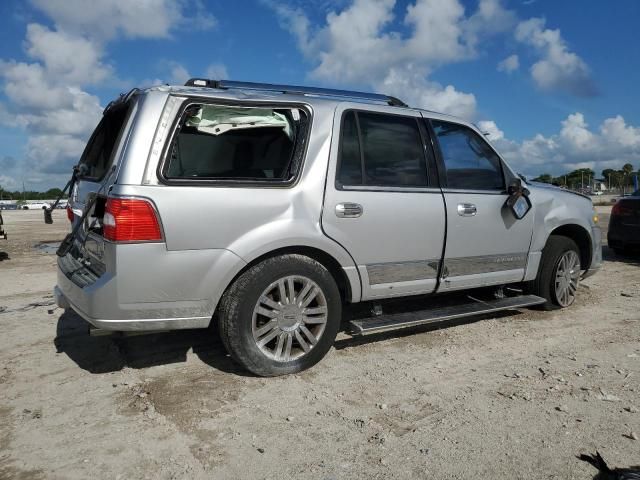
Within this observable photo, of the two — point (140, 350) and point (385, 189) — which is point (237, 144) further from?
point (140, 350)

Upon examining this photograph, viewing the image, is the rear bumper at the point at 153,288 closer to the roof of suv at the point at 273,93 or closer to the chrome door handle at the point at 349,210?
the chrome door handle at the point at 349,210

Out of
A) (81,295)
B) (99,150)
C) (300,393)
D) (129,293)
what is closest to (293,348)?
(300,393)

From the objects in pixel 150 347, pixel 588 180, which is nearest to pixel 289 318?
pixel 150 347

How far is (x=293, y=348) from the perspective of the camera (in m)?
3.77

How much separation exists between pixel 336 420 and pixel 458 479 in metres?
0.82

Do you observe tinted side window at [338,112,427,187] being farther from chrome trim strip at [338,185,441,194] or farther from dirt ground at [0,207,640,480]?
dirt ground at [0,207,640,480]

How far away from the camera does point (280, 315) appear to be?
142 inches

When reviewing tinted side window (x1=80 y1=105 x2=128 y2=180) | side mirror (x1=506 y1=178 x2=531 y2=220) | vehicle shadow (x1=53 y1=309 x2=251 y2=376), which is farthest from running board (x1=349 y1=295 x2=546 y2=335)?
tinted side window (x1=80 y1=105 x2=128 y2=180)

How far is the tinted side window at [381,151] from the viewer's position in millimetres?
3945

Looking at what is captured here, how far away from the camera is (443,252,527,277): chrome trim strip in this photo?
4438 millimetres

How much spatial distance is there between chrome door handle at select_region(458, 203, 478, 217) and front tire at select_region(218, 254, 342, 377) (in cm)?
→ 137

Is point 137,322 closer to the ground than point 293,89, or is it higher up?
closer to the ground

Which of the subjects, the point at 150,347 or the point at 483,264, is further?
the point at 483,264

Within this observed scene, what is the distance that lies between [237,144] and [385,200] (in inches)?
46.5
